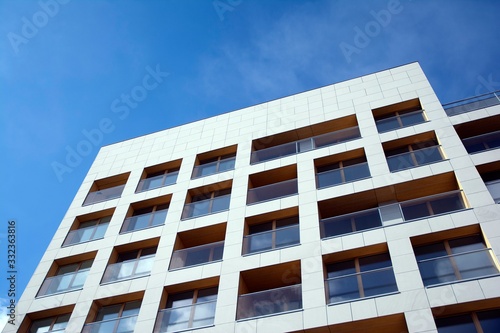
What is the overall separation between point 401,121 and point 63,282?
49.3ft

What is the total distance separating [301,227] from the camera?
16.2 meters

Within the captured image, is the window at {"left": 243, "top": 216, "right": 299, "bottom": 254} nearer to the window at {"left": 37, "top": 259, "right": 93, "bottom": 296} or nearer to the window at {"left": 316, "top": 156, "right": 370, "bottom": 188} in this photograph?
the window at {"left": 316, "top": 156, "right": 370, "bottom": 188}

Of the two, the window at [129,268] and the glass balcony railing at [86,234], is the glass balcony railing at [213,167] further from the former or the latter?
the glass balcony railing at [86,234]

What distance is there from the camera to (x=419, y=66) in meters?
22.2

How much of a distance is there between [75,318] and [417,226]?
469 inches

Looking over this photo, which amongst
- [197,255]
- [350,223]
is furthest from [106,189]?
[350,223]

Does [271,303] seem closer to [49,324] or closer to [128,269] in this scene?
[128,269]

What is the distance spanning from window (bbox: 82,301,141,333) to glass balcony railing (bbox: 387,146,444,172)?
1060 cm

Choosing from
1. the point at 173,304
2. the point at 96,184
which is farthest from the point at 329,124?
the point at 96,184

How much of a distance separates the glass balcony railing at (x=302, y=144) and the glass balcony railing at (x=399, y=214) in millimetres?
4924

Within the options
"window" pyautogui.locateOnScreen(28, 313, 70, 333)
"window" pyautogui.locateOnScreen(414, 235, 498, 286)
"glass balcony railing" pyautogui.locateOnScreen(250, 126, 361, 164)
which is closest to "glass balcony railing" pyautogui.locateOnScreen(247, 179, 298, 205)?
"glass balcony railing" pyautogui.locateOnScreen(250, 126, 361, 164)

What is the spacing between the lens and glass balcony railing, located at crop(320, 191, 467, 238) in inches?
611

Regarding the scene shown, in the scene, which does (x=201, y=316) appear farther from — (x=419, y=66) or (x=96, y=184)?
(x=419, y=66)

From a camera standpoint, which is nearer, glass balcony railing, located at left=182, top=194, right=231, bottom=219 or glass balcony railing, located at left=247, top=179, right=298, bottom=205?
glass balcony railing, located at left=182, top=194, right=231, bottom=219
